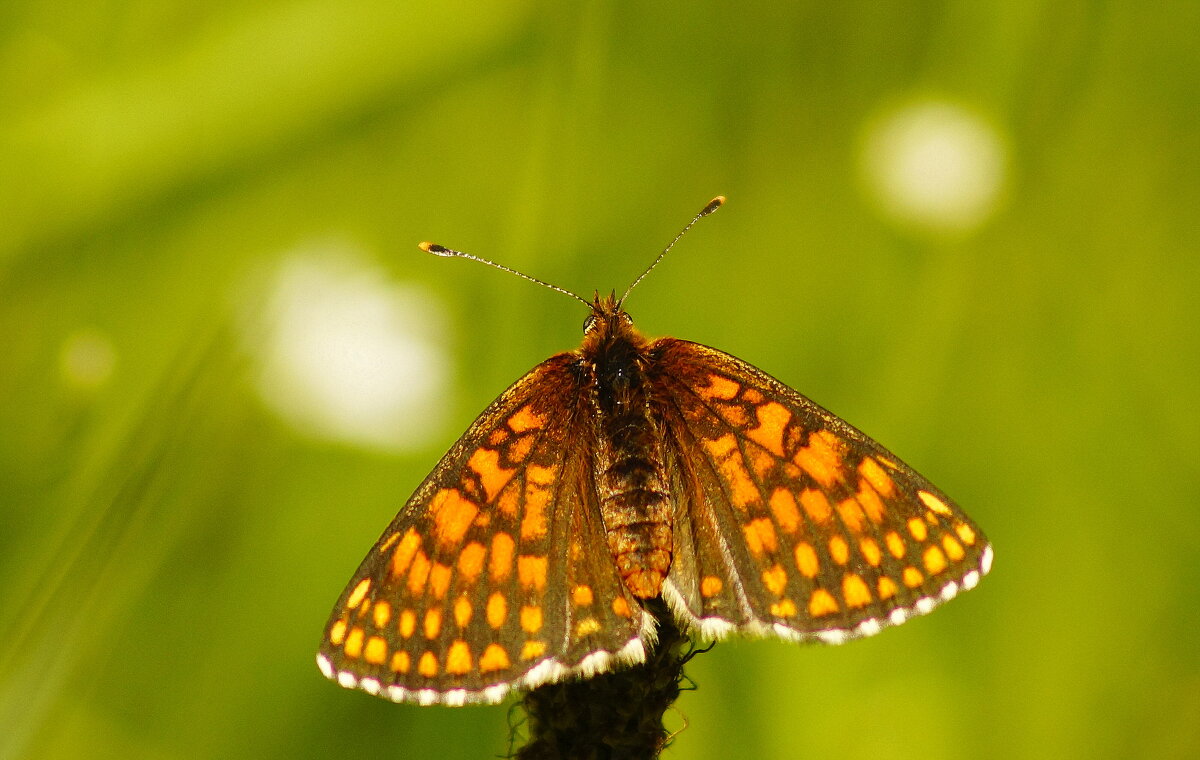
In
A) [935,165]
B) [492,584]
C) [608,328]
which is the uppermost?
[935,165]

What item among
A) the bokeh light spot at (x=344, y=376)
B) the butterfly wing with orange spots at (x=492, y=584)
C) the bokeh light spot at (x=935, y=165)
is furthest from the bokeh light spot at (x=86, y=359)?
the bokeh light spot at (x=935, y=165)

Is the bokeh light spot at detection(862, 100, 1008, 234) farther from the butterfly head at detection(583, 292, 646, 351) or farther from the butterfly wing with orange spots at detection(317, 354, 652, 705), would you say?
the butterfly wing with orange spots at detection(317, 354, 652, 705)

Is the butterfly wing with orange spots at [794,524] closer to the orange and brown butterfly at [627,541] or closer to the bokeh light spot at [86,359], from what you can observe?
the orange and brown butterfly at [627,541]

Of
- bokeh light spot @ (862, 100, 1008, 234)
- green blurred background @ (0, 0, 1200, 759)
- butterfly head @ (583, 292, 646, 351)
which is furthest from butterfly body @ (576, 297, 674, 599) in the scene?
bokeh light spot @ (862, 100, 1008, 234)

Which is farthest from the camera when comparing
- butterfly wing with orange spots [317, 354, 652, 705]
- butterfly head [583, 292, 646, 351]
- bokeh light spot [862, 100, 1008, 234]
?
bokeh light spot [862, 100, 1008, 234]

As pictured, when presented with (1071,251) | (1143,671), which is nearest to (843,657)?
(1143,671)

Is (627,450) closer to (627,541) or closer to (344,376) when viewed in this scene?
(627,541)

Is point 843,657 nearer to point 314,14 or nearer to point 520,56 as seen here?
point 520,56

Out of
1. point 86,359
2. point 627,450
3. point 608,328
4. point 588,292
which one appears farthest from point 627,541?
point 86,359
